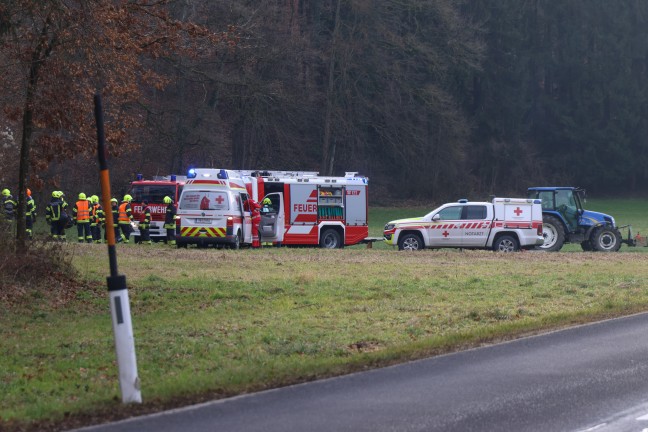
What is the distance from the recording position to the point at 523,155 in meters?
76.0

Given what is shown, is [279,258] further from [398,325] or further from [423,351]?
[423,351]

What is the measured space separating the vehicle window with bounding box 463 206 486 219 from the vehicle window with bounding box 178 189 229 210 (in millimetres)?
7569

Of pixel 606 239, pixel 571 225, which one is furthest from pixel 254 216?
pixel 606 239

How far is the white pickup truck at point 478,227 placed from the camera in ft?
99.6

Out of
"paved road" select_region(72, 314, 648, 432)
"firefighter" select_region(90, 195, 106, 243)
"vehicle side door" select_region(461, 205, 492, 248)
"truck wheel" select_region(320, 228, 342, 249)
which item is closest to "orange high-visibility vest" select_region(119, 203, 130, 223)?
"firefighter" select_region(90, 195, 106, 243)

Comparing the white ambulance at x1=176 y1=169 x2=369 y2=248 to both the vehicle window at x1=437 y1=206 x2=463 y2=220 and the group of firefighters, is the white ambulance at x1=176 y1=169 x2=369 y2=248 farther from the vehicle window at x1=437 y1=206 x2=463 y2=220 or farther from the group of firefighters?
the vehicle window at x1=437 y1=206 x2=463 y2=220

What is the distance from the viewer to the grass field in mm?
9219

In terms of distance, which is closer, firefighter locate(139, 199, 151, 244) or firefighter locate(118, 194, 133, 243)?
firefighter locate(118, 194, 133, 243)

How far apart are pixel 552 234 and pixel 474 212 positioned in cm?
345

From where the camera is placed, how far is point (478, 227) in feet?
99.8

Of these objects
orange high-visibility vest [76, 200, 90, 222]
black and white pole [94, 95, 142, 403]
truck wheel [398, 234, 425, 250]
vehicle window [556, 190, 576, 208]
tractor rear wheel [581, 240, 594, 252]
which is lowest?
tractor rear wheel [581, 240, 594, 252]

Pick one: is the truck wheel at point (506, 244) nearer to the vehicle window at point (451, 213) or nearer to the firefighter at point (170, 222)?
the vehicle window at point (451, 213)

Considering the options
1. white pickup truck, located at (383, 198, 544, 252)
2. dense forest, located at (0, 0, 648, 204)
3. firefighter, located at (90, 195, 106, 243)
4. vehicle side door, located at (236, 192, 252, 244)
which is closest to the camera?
dense forest, located at (0, 0, 648, 204)

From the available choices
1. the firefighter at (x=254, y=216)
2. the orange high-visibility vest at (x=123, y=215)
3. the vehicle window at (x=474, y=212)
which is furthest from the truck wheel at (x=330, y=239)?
the orange high-visibility vest at (x=123, y=215)
